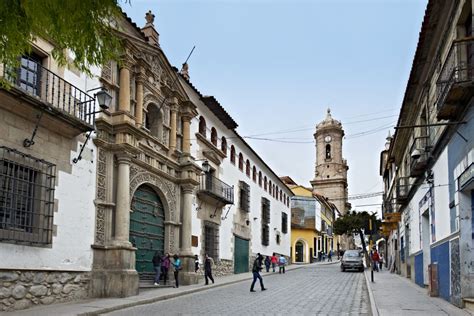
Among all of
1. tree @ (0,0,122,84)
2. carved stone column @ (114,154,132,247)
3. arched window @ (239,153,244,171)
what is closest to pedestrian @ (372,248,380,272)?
arched window @ (239,153,244,171)

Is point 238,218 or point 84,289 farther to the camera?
point 238,218

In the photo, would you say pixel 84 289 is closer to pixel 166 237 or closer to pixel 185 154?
pixel 166 237

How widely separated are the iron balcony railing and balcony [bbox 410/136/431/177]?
32.3 feet

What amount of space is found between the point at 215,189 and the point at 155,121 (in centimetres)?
624

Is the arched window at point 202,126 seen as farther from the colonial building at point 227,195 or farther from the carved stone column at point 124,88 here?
the carved stone column at point 124,88

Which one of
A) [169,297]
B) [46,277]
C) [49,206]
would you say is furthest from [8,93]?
[169,297]

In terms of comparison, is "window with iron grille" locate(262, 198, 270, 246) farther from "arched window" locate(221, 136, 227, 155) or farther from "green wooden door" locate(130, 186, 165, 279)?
A: "green wooden door" locate(130, 186, 165, 279)

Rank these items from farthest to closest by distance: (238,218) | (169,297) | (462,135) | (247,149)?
(247,149), (238,218), (169,297), (462,135)

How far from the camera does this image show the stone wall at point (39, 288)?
1227 centimetres

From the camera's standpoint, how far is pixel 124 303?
1432cm

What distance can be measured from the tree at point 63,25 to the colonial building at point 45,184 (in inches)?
213

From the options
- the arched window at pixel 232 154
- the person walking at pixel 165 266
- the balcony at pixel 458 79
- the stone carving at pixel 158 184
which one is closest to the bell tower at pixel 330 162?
the arched window at pixel 232 154

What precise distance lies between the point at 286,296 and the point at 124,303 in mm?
5515

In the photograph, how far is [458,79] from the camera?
1116 centimetres
